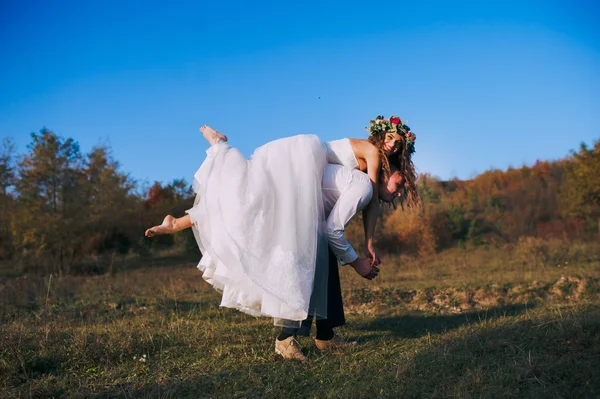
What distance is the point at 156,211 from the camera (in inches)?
900

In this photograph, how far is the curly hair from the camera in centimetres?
507

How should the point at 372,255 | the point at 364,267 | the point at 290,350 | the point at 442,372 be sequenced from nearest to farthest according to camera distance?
1. the point at 442,372
2. the point at 290,350
3. the point at 364,267
4. the point at 372,255

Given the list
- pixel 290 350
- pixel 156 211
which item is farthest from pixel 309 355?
pixel 156 211

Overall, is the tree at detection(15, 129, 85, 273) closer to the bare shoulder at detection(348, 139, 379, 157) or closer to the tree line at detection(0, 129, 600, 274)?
the tree line at detection(0, 129, 600, 274)

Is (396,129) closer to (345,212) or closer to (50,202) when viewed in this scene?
(345,212)

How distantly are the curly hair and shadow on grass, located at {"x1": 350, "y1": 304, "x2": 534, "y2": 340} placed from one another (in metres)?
1.47

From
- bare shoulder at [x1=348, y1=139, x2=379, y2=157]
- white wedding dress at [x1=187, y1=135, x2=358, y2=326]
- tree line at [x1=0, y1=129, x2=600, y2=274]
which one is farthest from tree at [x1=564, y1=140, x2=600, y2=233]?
white wedding dress at [x1=187, y1=135, x2=358, y2=326]

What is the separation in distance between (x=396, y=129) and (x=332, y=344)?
7.25 feet

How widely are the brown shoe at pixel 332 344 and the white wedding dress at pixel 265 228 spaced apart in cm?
57

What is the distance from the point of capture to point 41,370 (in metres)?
4.41

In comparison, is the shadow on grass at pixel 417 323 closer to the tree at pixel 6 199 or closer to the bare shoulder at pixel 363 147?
the bare shoulder at pixel 363 147

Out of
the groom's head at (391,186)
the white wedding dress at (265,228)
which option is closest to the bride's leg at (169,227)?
the white wedding dress at (265,228)

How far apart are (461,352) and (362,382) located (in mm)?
925

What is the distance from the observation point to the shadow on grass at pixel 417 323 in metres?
5.68
